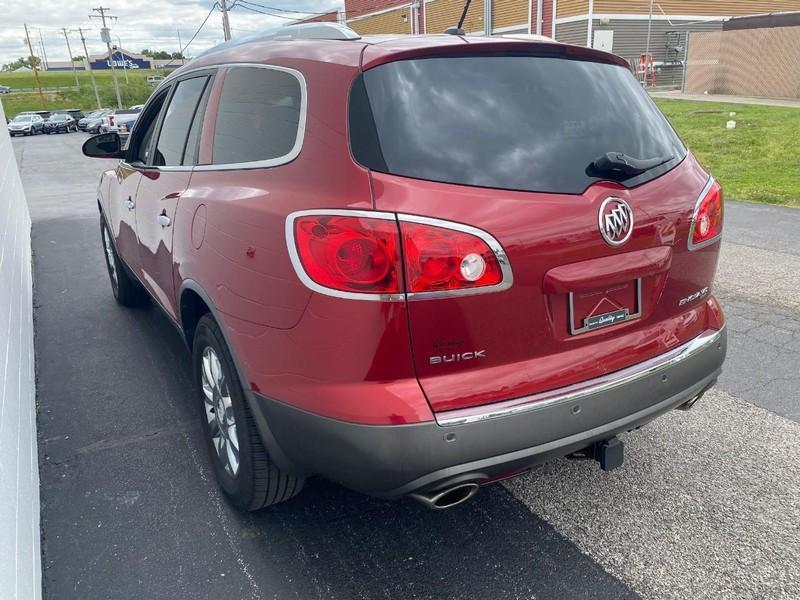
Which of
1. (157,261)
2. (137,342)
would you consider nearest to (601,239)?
(157,261)

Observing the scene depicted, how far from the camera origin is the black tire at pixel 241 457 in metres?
2.50

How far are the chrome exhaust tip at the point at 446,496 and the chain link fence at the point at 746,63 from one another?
28.5 meters

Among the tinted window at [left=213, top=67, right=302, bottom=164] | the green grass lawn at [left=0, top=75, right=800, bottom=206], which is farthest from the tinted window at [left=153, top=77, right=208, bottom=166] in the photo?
the green grass lawn at [left=0, top=75, right=800, bottom=206]

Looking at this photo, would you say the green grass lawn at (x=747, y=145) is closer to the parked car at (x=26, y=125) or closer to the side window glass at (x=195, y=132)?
the side window glass at (x=195, y=132)

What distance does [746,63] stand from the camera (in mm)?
26922

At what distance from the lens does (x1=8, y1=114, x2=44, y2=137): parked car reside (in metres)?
42.7

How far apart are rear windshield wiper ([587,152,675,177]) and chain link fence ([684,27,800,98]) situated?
2768 cm

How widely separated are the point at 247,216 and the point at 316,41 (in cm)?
75

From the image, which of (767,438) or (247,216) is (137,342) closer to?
(247,216)

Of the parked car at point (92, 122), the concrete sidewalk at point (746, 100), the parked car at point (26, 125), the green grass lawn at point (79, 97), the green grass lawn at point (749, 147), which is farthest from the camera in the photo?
the green grass lawn at point (79, 97)

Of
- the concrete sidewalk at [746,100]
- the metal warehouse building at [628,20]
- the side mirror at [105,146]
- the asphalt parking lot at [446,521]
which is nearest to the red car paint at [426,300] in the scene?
the asphalt parking lot at [446,521]

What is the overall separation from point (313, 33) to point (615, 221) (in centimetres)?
146

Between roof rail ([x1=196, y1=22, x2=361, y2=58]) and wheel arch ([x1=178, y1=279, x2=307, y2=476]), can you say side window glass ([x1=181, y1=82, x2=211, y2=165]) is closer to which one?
roof rail ([x1=196, y1=22, x2=361, y2=58])

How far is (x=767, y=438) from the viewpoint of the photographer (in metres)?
3.21
